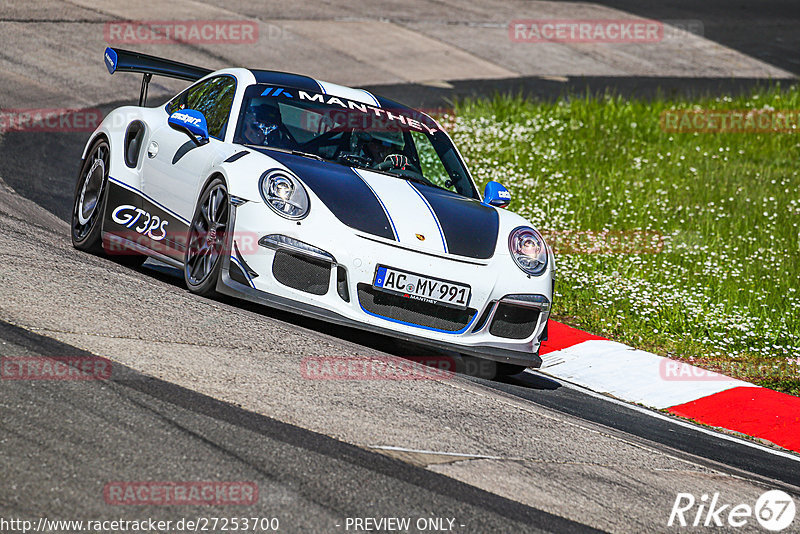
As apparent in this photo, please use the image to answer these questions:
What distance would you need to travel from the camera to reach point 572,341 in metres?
7.61

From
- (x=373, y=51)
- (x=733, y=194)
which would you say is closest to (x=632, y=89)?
(x=373, y=51)

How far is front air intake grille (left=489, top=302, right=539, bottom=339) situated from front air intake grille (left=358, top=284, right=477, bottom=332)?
21cm

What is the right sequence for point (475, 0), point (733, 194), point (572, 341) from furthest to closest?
1. point (475, 0)
2. point (733, 194)
3. point (572, 341)

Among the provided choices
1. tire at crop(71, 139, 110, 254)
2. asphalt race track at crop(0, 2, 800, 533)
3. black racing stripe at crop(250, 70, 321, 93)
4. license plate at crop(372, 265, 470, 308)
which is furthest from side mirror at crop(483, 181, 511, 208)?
tire at crop(71, 139, 110, 254)

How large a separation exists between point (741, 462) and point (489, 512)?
2251 mm

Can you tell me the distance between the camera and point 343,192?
574cm

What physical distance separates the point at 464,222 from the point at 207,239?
1.40m

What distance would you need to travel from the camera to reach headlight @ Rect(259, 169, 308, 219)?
5.51m

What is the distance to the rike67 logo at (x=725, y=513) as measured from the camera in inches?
155

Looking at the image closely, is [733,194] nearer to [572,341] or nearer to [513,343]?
[572,341]

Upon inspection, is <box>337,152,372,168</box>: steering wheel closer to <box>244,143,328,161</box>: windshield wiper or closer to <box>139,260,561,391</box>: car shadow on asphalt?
<box>244,143,328,161</box>: windshield wiper

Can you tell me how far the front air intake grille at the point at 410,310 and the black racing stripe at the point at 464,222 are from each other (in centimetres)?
32

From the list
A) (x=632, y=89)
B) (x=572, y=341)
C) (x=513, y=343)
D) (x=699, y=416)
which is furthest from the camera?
(x=632, y=89)

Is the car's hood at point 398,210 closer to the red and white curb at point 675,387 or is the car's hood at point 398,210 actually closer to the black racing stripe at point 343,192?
the black racing stripe at point 343,192
